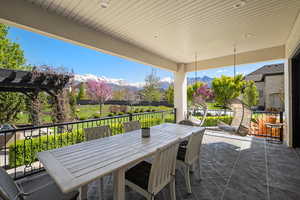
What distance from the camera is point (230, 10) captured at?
249 centimetres

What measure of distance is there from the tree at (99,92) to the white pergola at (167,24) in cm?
801

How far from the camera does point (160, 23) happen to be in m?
2.91

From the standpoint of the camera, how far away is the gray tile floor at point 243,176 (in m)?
1.96

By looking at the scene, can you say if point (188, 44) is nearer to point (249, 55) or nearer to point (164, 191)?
point (249, 55)

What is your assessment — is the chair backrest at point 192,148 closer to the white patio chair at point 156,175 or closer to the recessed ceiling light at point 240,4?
the white patio chair at point 156,175

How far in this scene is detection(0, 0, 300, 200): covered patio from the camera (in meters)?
2.19

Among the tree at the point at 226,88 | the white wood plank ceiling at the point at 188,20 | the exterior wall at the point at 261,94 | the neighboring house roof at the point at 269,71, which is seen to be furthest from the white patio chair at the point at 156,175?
the exterior wall at the point at 261,94

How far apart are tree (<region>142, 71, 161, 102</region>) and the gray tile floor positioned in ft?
32.9

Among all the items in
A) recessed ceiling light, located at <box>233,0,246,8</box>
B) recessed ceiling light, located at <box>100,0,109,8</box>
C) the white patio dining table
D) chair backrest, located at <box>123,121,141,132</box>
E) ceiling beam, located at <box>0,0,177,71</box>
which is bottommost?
the white patio dining table

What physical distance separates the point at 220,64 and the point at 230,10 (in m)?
3.10

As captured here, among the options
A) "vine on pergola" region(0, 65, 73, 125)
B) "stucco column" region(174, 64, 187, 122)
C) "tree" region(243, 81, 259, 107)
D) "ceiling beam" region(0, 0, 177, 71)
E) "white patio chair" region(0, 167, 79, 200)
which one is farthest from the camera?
"tree" region(243, 81, 259, 107)

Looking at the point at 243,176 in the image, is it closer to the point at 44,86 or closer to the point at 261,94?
the point at 44,86

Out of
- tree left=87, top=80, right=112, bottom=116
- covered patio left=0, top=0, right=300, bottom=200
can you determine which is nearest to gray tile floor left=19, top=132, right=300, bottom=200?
covered patio left=0, top=0, right=300, bottom=200

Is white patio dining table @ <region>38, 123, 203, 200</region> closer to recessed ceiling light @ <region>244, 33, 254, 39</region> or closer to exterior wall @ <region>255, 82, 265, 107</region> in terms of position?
recessed ceiling light @ <region>244, 33, 254, 39</region>
